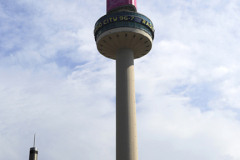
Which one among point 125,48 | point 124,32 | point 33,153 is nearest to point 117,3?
point 124,32

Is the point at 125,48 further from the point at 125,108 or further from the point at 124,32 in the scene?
the point at 125,108

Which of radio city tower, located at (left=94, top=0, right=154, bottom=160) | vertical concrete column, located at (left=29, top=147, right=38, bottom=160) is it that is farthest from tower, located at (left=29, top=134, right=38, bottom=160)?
radio city tower, located at (left=94, top=0, right=154, bottom=160)

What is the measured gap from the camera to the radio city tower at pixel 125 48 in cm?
5810

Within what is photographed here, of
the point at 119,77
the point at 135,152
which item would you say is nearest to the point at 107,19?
the point at 119,77

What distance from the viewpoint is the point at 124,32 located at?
63.2m

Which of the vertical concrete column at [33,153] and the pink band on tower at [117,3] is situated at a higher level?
the pink band on tower at [117,3]

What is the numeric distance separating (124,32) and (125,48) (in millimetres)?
4770

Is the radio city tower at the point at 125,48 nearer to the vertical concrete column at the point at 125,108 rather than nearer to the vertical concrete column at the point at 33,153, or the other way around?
the vertical concrete column at the point at 125,108

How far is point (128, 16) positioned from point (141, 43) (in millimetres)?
7628

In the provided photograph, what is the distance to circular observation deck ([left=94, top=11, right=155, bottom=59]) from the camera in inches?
2515

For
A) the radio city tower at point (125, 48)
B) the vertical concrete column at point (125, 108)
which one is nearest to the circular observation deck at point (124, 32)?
the radio city tower at point (125, 48)

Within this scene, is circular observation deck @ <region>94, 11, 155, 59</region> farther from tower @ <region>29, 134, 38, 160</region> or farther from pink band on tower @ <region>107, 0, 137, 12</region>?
tower @ <region>29, 134, 38, 160</region>

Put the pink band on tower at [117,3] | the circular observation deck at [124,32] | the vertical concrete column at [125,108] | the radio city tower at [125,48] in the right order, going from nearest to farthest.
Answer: the vertical concrete column at [125,108] < the radio city tower at [125,48] < the circular observation deck at [124,32] < the pink band on tower at [117,3]

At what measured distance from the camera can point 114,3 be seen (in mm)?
69625
